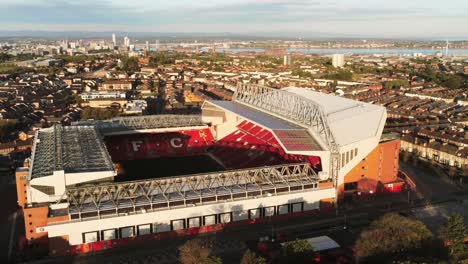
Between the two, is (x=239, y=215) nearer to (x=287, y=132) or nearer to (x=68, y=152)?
(x=287, y=132)

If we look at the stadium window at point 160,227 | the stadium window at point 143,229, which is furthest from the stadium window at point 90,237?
the stadium window at point 160,227

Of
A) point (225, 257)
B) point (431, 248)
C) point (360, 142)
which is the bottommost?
point (225, 257)

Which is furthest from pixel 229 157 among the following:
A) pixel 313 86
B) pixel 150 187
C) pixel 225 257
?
pixel 313 86

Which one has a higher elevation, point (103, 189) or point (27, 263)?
point (103, 189)

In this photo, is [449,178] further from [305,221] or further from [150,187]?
[150,187]

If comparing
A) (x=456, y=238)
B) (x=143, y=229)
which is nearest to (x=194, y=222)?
(x=143, y=229)

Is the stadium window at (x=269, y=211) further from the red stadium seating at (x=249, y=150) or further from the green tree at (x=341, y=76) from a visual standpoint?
the green tree at (x=341, y=76)
